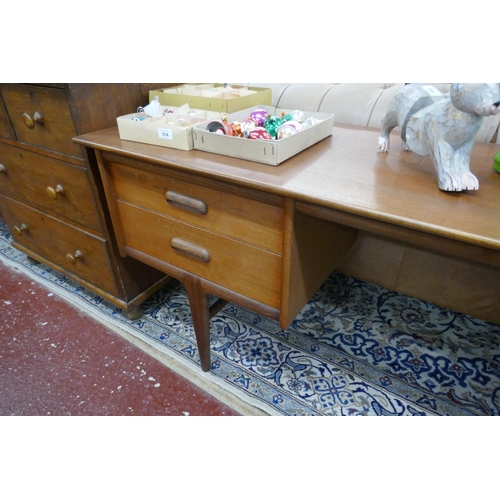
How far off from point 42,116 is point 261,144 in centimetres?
68

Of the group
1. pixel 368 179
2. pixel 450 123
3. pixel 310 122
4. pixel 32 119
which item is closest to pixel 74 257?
pixel 32 119

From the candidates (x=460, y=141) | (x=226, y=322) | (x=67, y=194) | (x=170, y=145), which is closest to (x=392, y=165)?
(x=460, y=141)

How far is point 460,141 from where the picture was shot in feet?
1.96

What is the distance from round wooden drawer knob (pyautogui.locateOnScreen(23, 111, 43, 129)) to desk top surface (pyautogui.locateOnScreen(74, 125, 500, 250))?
194mm

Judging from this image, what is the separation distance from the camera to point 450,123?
590 millimetres

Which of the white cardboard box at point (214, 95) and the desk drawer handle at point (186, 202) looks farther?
the white cardboard box at point (214, 95)

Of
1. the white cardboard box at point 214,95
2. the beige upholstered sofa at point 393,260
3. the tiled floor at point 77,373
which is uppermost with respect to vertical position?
the white cardboard box at point 214,95

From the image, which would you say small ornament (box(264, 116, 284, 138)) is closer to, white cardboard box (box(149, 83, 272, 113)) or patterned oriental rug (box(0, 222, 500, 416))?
white cardboard box (box(149, 83, 272, 113))

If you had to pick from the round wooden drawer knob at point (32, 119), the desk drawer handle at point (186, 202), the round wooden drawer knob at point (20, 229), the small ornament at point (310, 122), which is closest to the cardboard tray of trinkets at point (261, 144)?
the small ornament at point (310, 122)

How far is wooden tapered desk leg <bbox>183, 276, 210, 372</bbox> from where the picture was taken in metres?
0.93

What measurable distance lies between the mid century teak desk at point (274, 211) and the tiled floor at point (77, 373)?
0.17 meters

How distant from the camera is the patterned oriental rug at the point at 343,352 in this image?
1.00 metres

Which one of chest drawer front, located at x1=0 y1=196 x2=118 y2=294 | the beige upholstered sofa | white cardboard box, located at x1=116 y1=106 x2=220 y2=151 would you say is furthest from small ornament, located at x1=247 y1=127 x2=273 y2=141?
chest drawer front, located at x1=0 y1=196 x2=118 y2=294

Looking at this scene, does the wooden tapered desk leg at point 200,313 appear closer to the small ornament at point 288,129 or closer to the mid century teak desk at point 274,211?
the mid century teak desk at point 274,211
